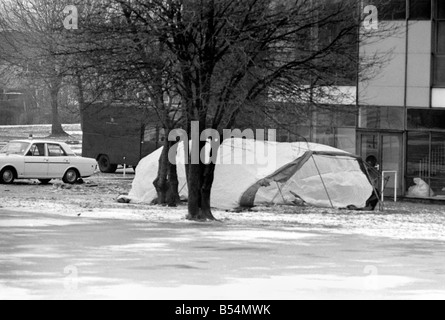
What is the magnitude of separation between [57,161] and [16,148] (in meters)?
1.60

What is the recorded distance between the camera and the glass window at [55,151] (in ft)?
141

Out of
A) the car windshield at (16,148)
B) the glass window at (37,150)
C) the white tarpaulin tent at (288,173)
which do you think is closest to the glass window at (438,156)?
the white tarpaulin tent at (288,173)

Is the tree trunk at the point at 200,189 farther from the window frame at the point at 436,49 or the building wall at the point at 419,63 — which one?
the window frame at the point at 436,49

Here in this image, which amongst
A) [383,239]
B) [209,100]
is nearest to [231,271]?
[383,239]

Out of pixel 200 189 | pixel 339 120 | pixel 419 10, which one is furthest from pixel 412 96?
pixel 200 189

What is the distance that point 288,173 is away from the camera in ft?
112

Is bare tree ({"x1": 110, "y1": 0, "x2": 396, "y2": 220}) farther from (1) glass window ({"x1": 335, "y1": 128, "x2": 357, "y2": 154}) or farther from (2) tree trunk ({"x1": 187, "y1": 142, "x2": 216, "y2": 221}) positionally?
(1) glass window ({"x1": 335, "y1": 128, "x2": 357, "y2": 154})

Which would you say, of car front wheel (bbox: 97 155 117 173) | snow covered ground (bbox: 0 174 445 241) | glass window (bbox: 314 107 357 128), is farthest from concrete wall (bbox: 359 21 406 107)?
car front wheel (bbox: 97 155 117 173)

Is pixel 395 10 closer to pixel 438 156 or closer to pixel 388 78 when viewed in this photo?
pixel 388 78

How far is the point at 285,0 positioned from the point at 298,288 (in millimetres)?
14037

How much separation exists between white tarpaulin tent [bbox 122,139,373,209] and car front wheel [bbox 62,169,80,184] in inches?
304

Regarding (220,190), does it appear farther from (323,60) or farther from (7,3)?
(7,3)

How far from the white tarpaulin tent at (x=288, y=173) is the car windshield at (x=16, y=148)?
25.5 feet

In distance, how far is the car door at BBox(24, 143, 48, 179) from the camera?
42.2m
